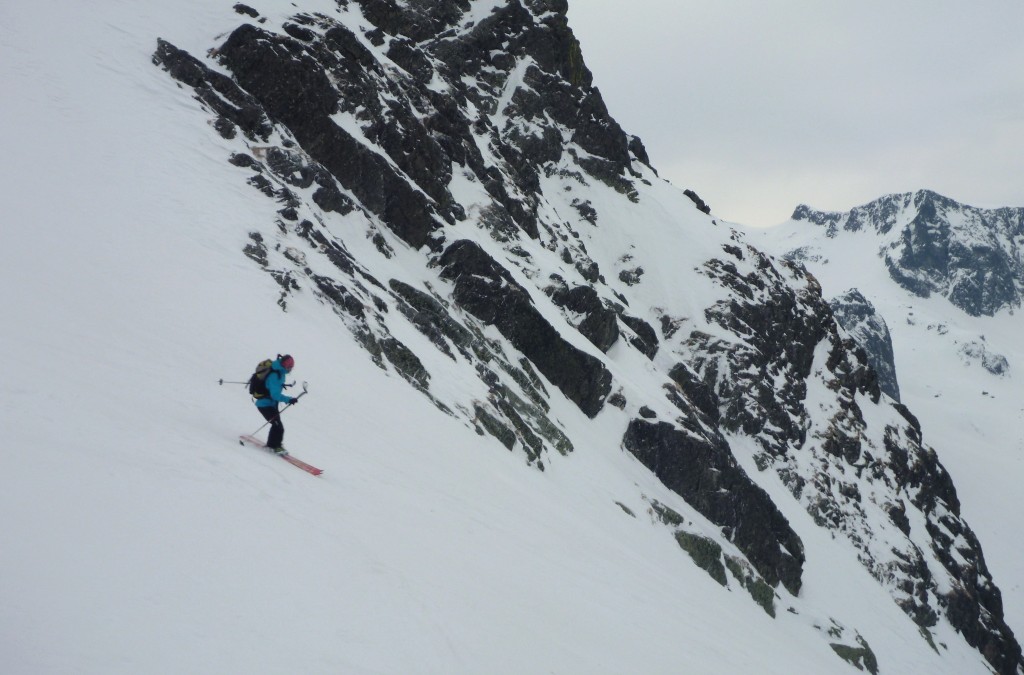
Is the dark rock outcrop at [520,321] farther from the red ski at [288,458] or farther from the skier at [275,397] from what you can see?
the red ski at [288,458]

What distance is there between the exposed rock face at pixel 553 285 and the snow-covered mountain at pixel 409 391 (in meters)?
0.28

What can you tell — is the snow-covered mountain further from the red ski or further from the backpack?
the backpack

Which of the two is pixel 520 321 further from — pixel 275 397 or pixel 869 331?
pixel 869 331

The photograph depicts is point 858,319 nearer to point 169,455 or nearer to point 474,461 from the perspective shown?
point 474,461

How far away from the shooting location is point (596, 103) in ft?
236

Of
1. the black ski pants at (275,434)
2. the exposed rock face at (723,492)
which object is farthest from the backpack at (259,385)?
the exposed rock face at (723,492)

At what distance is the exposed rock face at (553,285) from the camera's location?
2858 centimetres

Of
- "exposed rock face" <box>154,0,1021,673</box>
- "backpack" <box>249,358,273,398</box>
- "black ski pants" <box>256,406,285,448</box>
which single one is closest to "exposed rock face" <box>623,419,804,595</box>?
"exposed rock face" <box>154,0,1021,673</box>

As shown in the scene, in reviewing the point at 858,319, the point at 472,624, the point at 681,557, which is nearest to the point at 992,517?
the point at 858,319

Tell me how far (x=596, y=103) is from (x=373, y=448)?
2565 inches

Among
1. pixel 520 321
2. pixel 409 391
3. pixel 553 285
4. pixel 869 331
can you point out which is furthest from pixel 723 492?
pixel 869 331

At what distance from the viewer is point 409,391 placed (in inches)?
800

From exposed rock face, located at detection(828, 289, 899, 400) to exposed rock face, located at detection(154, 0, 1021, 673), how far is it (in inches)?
3196

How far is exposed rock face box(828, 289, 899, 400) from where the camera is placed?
15100 cm
